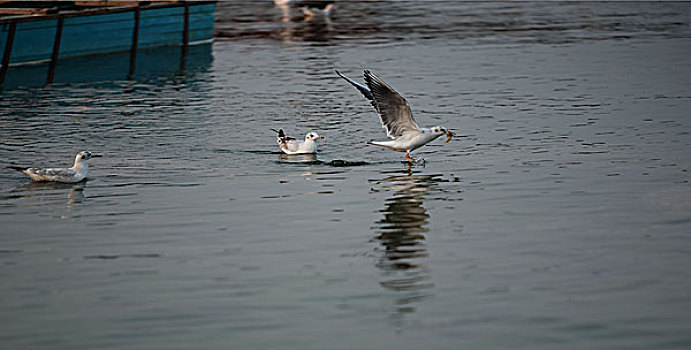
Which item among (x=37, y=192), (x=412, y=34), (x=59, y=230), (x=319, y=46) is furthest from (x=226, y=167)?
(x=412, y=34)

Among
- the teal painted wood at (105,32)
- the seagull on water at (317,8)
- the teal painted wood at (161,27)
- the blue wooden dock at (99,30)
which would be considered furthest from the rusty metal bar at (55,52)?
the seagull on water at (317,8)

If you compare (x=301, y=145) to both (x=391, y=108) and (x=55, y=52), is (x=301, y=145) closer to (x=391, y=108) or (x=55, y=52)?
(x=391, y=108)

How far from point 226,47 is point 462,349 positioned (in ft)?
111

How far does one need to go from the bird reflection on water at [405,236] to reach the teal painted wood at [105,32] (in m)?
19.9

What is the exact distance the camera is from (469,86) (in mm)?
28594

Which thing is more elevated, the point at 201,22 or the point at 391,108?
the point at 201,22

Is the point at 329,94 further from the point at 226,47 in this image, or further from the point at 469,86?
the point at 226,47

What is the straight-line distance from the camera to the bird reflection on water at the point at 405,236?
10.9 meters

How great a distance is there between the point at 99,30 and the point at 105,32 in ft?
0.84

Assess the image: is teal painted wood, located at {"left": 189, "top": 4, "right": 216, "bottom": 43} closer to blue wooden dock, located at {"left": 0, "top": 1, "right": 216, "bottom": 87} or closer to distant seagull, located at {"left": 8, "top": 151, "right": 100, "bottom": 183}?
blue wooden dock, located at {"left": 0, "top": 1, "right": 216, "bottom": 87}

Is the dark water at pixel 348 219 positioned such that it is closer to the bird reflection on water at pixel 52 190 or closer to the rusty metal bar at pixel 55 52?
the bird reflection on water at pixel 52 190

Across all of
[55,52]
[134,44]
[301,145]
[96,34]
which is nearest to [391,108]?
[301,145]

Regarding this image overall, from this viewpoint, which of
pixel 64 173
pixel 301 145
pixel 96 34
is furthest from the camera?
pixel 96 34

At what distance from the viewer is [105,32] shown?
1495 inches
